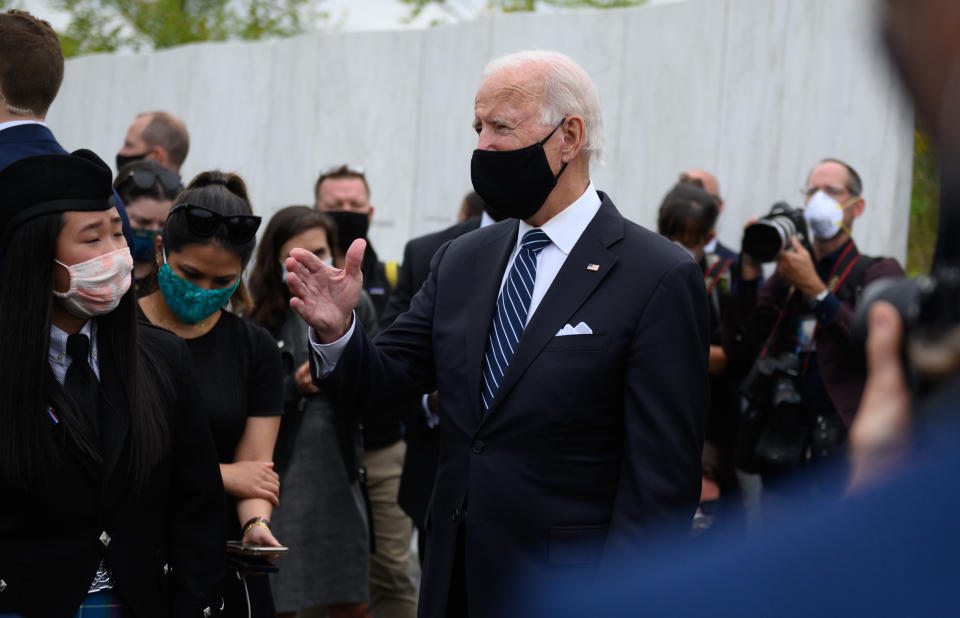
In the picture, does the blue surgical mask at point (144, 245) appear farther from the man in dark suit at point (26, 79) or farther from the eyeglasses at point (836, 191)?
the eyeglasses at point (836, 191)

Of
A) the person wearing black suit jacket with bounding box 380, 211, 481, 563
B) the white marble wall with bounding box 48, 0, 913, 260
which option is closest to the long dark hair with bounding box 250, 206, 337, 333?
the person wearing black suit jacket with bounding box 380, 211, 481, 563

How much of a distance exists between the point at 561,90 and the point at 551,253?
0.50 meters

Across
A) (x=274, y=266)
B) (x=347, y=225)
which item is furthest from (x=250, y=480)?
(x=347, y=225)

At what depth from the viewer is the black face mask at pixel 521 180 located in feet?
11.6

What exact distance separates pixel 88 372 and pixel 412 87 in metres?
8.13

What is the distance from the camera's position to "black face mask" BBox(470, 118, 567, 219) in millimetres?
3523

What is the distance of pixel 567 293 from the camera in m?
3.32

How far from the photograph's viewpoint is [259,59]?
12477 mm

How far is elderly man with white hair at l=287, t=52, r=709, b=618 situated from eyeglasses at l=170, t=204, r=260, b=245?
0.97 metres

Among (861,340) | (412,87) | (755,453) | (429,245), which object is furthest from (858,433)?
(412,87)

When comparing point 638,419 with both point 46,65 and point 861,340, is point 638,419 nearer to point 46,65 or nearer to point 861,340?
point 861,340

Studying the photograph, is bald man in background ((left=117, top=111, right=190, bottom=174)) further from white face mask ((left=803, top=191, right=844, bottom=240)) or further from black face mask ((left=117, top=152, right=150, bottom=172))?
white face mask ((left=803, top=191, right=844, bottom=240))

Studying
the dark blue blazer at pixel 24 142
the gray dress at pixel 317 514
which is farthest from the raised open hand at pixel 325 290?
the gray dress at pixel 317 514

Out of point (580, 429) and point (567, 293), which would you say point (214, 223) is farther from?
point (580, 429)
